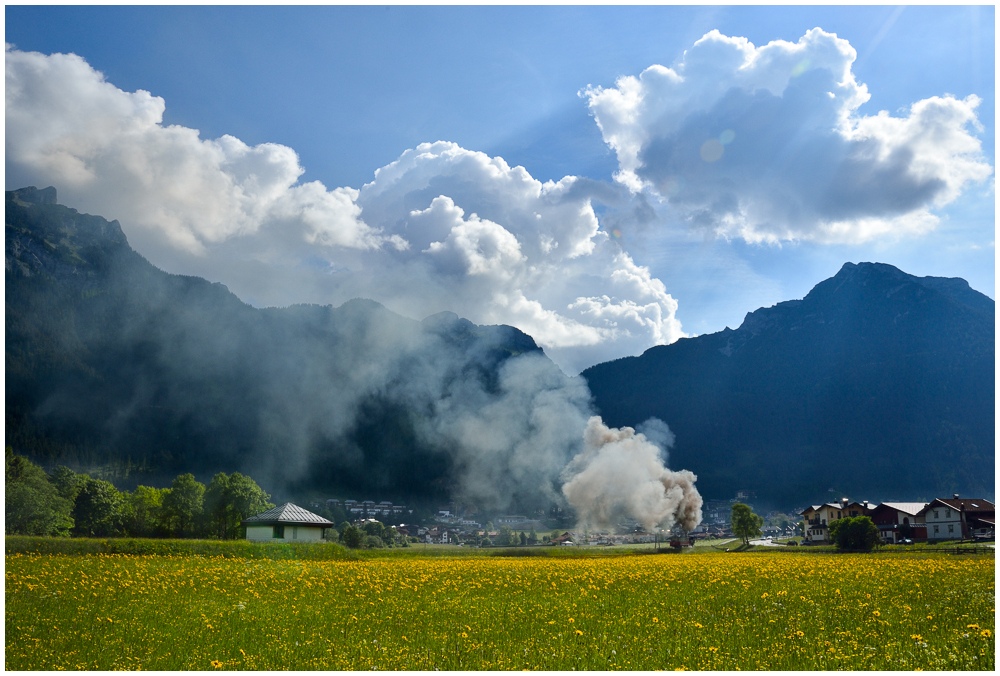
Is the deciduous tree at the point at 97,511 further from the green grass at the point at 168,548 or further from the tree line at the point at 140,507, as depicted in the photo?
the green grass at the point at 168,548

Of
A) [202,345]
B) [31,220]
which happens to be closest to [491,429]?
[202,345]

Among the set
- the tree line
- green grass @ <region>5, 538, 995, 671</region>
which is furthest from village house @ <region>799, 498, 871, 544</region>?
green grass @ <region>5, 538, 995, 671</region>

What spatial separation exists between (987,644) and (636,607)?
732cm

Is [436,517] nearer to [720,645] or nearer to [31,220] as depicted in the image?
[31,220]

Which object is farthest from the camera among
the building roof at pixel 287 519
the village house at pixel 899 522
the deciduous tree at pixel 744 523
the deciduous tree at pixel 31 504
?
the deciduous tree at pixel 744 523

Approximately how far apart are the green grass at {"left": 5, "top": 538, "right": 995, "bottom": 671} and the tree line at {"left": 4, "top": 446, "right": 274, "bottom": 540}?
155 ft

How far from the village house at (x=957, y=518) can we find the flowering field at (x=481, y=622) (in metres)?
70.7

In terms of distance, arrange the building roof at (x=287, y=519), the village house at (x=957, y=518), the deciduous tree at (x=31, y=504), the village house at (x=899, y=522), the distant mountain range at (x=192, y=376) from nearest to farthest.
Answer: the deciduous tree at (x=31, y=504) → the building roof at (x=287, y=519) → the village house at (x=957, y=518) → the village house at (x=899, y=522) → the distant mountain range at (x=192, y=376)

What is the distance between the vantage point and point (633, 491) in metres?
92.5

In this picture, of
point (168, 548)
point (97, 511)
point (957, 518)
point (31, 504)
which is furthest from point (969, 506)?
point (97, 511)

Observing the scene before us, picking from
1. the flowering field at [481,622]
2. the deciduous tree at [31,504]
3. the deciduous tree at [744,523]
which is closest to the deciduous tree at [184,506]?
the deciduous tree at [31,504]

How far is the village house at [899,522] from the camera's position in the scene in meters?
81.1

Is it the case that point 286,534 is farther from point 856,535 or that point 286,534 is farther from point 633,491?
point 633,491

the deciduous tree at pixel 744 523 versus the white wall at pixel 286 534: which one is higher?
the white wall at pixel 286 534
